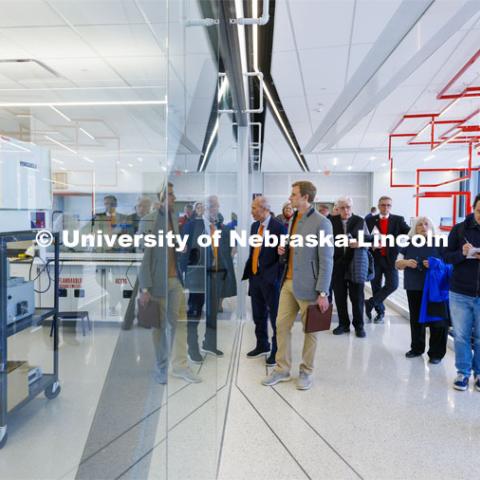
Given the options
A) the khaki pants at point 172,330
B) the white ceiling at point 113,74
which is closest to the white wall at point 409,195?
the white ceiling at point 113,74

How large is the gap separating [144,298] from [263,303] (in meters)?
2.75

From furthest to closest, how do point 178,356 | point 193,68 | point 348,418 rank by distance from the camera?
point 348,418 → point 193,68 → point 178,356

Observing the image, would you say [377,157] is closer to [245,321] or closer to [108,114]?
[245,321]

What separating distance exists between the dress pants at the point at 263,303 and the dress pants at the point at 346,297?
124 centimetres

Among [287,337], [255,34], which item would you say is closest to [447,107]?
[255,34]

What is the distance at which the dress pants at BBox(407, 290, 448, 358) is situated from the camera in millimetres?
3523

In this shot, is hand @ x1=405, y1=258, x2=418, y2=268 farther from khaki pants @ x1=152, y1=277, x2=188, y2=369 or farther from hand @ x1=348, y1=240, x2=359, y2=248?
khaki pants @ x1=152, y1=277, x2=188, y2=369

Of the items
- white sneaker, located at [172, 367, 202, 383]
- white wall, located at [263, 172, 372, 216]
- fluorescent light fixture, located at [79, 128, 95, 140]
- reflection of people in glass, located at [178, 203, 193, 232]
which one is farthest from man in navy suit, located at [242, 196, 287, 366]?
Result: white wall, located at [263, 172, 372, 216]

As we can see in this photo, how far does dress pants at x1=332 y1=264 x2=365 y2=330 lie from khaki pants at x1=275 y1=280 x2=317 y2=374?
1549 mm

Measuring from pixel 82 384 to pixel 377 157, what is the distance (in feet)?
34.1

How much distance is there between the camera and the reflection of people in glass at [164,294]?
41.0 inches

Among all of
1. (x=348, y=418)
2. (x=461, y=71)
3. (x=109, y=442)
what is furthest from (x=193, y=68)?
(x=461, y=71)

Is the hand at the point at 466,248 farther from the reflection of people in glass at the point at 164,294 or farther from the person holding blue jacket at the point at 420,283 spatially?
the reflection of people in glass at the point at 164,294

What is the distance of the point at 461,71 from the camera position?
13.3 feet
